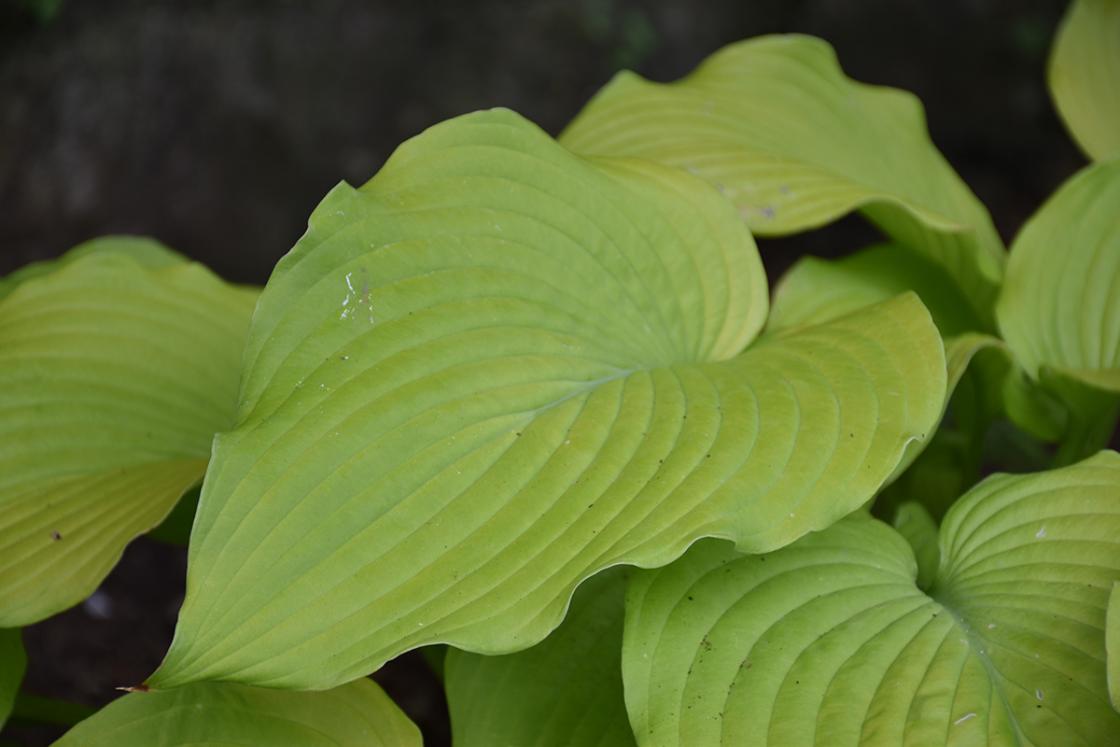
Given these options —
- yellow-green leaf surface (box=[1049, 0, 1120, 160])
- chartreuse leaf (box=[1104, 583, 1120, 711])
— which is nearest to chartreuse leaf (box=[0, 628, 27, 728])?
chartreuse leaf (box=[1104, 583, 1120, 711])

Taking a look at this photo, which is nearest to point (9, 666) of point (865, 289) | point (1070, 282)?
point (865, 289)

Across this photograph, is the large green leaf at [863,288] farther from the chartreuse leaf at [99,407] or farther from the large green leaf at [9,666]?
the large green leaf at [9,666]

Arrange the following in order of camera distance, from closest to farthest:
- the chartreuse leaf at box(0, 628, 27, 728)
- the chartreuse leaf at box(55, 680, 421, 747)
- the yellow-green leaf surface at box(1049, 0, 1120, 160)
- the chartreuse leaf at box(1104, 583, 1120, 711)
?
the chartreuse leaf at box(1104, 583, 1120, 711)
the chartreuse leaf at box(55, 680, 421, 747)
the chartreuse leaf at box(0, 628, 27, 728)
the yellow-green leaf surface at box(1049, 0, 1120, 160)

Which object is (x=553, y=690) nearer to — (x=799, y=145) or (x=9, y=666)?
(x=9, y=666)

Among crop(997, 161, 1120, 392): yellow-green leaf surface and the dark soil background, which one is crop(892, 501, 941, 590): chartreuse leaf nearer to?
crop(997, 161, 1120, 392): yellow-green leaf surface

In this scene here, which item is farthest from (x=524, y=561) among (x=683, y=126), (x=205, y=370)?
(x=683, y=126)

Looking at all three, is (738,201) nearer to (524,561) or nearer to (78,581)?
(524,561)
